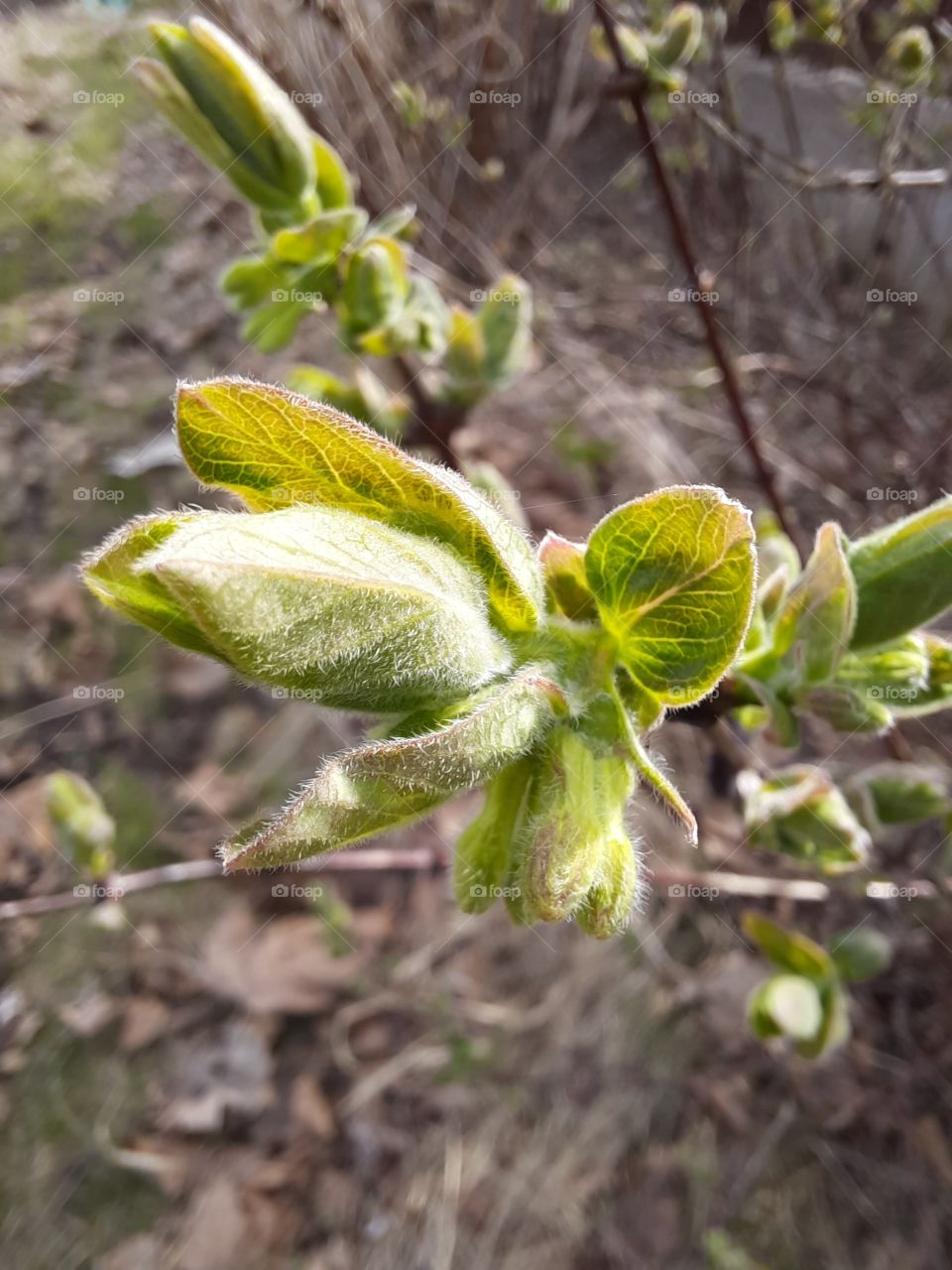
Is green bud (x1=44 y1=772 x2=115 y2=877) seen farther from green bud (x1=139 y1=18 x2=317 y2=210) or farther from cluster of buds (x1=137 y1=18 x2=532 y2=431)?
green bud (x1=139 y1=18 x2=317 y2=210)

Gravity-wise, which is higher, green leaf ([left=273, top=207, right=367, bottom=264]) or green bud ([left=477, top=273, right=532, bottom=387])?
green leaf ([left=273, top=207, right=367, bottom=264])

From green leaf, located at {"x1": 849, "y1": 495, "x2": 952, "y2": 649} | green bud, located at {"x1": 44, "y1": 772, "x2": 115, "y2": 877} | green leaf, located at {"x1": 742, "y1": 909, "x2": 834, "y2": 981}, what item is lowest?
green leaf, located at {"x1": 742, "y1": 909, "x2": 834, "y2": 981}

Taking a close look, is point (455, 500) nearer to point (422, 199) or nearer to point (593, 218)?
point (422, 199)

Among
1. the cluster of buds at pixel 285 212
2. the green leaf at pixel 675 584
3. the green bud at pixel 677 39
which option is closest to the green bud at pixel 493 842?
the green leaf at pixel 675 584

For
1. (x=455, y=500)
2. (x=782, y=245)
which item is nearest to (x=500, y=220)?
(x=782, y=245)

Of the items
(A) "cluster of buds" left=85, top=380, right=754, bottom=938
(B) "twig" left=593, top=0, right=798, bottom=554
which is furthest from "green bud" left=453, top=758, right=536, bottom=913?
(B) "twig" left=593, top=0, right=798, bottom=554

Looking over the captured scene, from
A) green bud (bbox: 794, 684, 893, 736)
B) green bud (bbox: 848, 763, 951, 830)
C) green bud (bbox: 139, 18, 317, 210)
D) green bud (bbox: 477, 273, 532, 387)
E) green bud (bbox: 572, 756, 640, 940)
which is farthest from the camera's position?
green bud (bbox: 477, 273, 532, 387)

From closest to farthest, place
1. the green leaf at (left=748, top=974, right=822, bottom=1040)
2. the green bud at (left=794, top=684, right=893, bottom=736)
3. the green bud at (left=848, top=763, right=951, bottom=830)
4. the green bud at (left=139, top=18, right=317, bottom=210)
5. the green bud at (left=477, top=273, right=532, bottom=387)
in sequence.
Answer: the green bud at (left=794, top=684, right=893, bottom=736), the green bud at (left=139, top=18, right=317, bottom=210), the green bud at (left=848, top=763, right=951, bottom=830), the green leaf at (left=748, top=974, right=822, bottom=1040), the green bud at (left=477, top=273, right=532, bottom=387)

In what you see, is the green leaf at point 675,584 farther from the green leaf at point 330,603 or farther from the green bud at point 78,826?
the green bud at point 78,826
